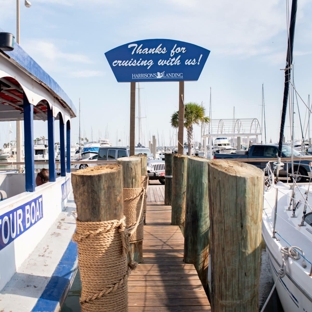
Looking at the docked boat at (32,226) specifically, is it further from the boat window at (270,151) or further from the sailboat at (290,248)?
the boat window at (270,151)

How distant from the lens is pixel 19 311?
2896 mm

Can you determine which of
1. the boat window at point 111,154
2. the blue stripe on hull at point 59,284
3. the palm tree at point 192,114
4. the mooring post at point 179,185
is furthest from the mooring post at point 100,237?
the palm tree at point 192,114

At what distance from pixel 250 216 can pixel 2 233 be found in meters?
2.35

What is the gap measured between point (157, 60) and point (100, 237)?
650 cm

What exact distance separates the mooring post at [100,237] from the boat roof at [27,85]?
167 cm

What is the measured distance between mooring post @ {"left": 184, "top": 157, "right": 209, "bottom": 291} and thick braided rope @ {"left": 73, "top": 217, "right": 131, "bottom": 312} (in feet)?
7.45

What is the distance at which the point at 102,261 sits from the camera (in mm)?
2516

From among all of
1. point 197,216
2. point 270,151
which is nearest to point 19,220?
point 197,216

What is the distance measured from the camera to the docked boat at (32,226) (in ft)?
10.7

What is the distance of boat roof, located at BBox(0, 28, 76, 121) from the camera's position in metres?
3.47

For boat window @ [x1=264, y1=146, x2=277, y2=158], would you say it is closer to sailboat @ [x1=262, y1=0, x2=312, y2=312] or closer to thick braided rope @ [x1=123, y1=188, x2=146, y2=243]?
sailboat @ [x1=262, y1=0, x2=312, y2=312]

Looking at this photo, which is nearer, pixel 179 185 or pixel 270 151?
pixel 179 185

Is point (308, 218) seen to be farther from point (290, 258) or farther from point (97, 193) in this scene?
point (97, 193)

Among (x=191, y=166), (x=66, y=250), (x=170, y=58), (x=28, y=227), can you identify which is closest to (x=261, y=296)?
(x=191, y=166)
